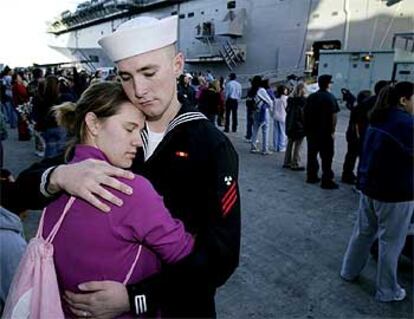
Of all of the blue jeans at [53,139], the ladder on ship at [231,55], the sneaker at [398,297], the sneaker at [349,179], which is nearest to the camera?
the sneaker at [398,297]

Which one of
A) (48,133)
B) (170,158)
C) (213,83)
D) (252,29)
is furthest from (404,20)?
(170,158)

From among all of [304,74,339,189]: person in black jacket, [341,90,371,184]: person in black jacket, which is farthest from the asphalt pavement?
[304,74,339,189]: person in black jacket

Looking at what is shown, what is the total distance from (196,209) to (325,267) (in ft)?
9.84

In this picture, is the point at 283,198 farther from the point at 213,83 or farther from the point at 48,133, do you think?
the point at 213,83

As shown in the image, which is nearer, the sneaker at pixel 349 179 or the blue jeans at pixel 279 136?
the sneaker at pixel 349 179

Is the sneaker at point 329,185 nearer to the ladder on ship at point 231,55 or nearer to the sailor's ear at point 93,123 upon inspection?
the sailor's ear at point 93,123

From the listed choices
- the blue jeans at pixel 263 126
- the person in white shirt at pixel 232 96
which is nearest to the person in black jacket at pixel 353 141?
the blue jeans at pixel 263 126

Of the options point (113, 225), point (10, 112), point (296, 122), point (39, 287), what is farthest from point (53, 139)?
point (10, 112)

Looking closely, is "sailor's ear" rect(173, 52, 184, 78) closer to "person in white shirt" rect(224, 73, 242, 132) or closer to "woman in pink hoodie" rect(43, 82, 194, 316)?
"woman in pink hoodie" rect(43, 82, 194, 316)

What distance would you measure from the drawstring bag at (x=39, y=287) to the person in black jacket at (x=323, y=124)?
5815 mm

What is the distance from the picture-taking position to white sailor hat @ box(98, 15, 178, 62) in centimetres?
129

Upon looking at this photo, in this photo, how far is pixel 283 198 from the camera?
19.5 ft

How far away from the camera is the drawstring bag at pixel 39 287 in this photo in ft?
3.48

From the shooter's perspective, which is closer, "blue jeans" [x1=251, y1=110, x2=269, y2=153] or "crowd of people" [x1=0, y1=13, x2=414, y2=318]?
"crowd of people" [x1=0, y1=13, x2=414, y2=318]
